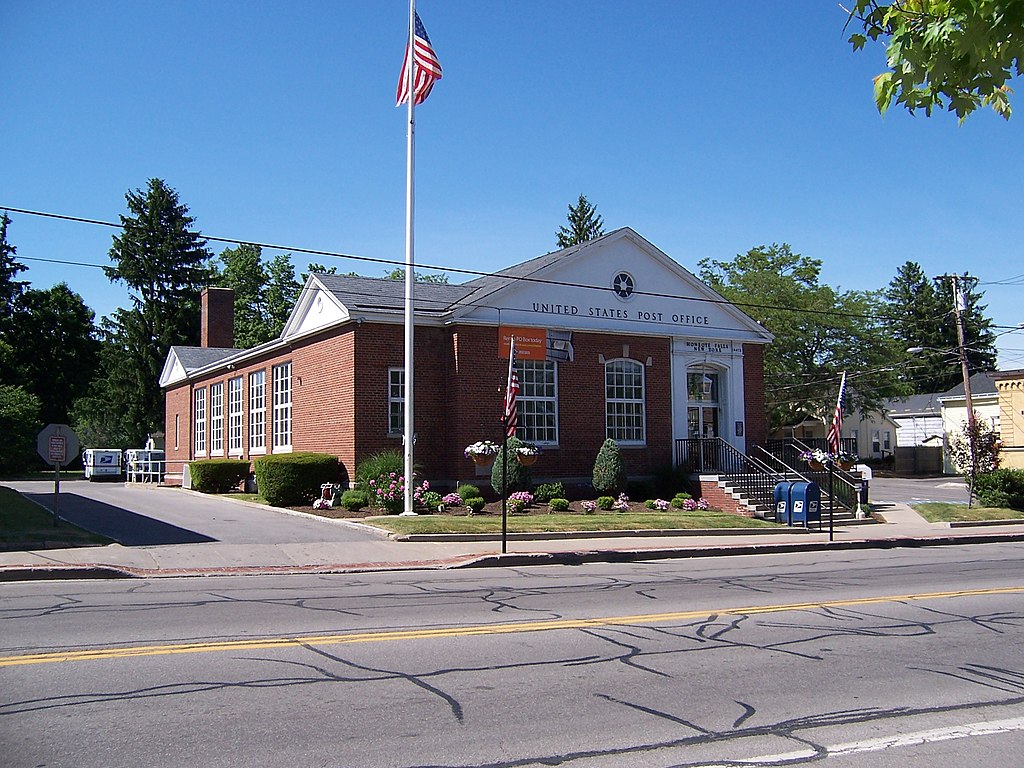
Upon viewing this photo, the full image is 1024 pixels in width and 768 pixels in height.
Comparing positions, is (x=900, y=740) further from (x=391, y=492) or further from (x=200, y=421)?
(x=200, y=421)

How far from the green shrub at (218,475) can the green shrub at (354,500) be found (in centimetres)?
900

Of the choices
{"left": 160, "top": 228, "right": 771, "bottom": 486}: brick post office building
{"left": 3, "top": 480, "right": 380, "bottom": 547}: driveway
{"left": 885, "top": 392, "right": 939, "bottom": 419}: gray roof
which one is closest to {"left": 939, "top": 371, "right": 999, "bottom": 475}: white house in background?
{"left": 885, "top": 392, "right": 939, "bottom": 419}: gray roof

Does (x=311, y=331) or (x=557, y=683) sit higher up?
(x=311, y=331)

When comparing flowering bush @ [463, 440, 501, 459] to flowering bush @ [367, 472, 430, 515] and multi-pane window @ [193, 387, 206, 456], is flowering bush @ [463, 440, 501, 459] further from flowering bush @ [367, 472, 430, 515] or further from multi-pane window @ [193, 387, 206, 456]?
multi-pane window @ [193, 387, 206, 456]

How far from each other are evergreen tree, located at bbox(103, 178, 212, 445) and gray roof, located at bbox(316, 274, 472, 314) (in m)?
37.1

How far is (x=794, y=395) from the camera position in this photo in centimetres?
5272

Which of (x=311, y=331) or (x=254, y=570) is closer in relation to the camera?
(x=254, y=570)

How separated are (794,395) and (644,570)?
39.9 m

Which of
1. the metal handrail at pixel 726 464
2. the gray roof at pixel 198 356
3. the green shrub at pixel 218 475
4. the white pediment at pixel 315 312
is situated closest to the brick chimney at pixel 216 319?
the gray roof at pixel 198 356

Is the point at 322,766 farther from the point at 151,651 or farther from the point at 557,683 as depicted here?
the point at 151,651

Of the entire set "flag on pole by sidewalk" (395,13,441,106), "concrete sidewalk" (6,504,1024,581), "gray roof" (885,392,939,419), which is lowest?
"concrete sidewalk" (6,504,1024,581)

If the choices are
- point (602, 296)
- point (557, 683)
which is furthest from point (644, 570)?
point (602, 296)

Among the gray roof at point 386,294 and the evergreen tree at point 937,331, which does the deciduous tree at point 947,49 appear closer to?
the gray roof at point 386,294

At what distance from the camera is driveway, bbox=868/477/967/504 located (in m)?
36.0
